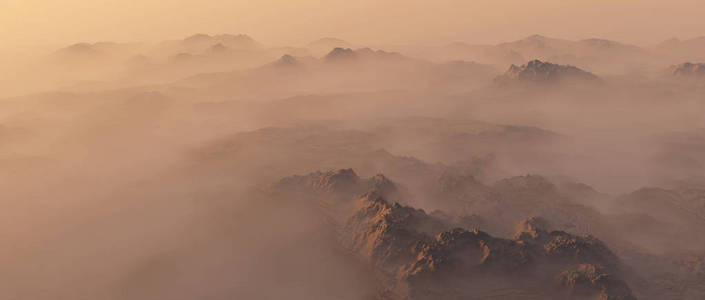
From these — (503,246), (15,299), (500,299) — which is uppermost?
(503,246)

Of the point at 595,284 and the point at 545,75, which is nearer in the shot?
the point at 595,284

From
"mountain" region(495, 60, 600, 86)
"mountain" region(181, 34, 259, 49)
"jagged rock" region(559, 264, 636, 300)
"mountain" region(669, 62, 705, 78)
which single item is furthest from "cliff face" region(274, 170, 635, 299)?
"mountain" region(181, 34, 259, 49)

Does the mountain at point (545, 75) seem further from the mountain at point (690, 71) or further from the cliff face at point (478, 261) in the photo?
the cliff face at point (478, 261)

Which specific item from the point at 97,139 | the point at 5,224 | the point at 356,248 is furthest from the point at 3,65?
the point at 356,248

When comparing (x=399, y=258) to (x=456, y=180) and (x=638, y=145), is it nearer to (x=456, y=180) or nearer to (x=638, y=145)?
(x=456, y=180)

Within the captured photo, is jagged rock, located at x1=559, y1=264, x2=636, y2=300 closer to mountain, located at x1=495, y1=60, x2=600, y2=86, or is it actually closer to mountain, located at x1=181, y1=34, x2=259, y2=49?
mountain, located at x1=495, y1=60, x2=600, y2=86

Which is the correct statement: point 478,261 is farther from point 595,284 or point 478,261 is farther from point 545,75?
point 545,75

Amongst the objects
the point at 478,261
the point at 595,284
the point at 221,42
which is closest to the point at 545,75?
the point at 595,284

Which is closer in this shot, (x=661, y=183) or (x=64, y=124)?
(x=661, y=183)

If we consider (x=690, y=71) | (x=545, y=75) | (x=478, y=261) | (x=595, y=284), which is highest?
(x=690, y=71)
